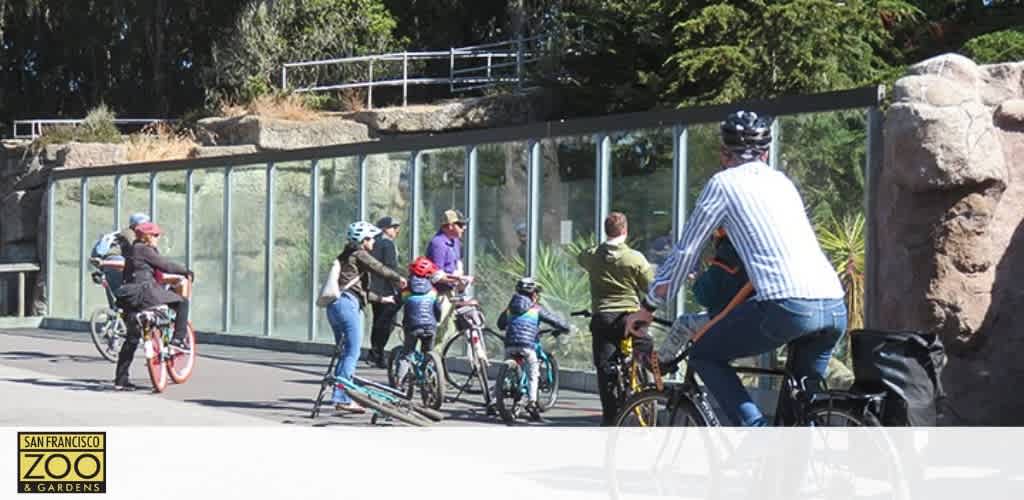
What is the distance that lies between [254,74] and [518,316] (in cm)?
3144

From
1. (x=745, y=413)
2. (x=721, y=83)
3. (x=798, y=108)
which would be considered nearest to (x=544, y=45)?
(x=721, y=83)

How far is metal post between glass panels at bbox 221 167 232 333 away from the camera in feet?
82.4

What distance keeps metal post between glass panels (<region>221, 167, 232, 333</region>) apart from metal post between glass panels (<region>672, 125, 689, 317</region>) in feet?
33.9

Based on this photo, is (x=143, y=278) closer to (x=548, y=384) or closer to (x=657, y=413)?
(x=548, y=384)

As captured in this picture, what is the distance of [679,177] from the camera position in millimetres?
16141

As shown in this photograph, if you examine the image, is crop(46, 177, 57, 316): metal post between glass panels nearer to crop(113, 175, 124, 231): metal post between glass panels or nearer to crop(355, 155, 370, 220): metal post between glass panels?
crop(113, 175, 124, 231): metal post between glass panels

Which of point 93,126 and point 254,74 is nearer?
point 93,126

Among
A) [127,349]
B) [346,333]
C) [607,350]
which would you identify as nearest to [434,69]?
[127,349]

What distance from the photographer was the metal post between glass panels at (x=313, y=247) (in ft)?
75.3

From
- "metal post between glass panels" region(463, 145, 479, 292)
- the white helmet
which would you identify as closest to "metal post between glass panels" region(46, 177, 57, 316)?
"metal post between glass panels" region(463, 145, 479, 292)

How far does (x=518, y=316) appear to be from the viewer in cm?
1433

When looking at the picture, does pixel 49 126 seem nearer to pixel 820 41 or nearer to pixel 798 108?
pixel 820 41

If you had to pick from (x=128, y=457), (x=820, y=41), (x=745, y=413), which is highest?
(x=820, y=41)

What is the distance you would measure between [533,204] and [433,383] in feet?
14.6
